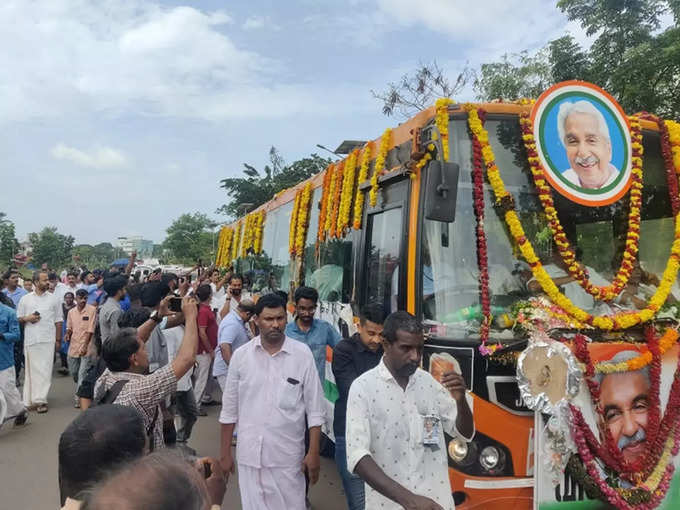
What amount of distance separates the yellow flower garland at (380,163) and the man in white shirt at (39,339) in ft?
19.3

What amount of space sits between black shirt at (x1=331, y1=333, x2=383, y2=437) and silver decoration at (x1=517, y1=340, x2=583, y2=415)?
100cm

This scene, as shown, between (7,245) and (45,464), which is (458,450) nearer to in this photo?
(45,464)

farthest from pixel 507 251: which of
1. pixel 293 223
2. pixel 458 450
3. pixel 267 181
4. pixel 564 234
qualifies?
pixel 267 181

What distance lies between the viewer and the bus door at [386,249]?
158 inches

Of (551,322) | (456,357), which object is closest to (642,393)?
(551,322)

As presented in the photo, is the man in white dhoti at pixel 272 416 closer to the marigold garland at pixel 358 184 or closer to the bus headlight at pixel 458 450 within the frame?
the bus headlight at pixel 458 450

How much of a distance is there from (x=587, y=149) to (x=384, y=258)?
1571mm

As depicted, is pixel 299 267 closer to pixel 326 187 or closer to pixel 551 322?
pixel 326 187

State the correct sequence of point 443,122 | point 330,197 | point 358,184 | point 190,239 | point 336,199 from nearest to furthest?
1. point 443,122
2. point 358,184
3. point 336,199
4. point 330,197
5. point 190,239

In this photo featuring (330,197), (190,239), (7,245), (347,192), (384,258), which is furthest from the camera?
(190,239)

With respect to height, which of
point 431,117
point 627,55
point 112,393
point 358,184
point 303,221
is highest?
point 627,55

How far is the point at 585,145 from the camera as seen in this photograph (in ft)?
13.0

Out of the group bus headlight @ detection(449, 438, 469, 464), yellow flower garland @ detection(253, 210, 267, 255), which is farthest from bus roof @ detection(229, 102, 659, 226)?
yellow flower garland @ detection(253, 210, 267, 255)

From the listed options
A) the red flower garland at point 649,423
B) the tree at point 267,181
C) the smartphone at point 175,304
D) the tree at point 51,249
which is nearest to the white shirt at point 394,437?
the red flower garland at point 649,423
